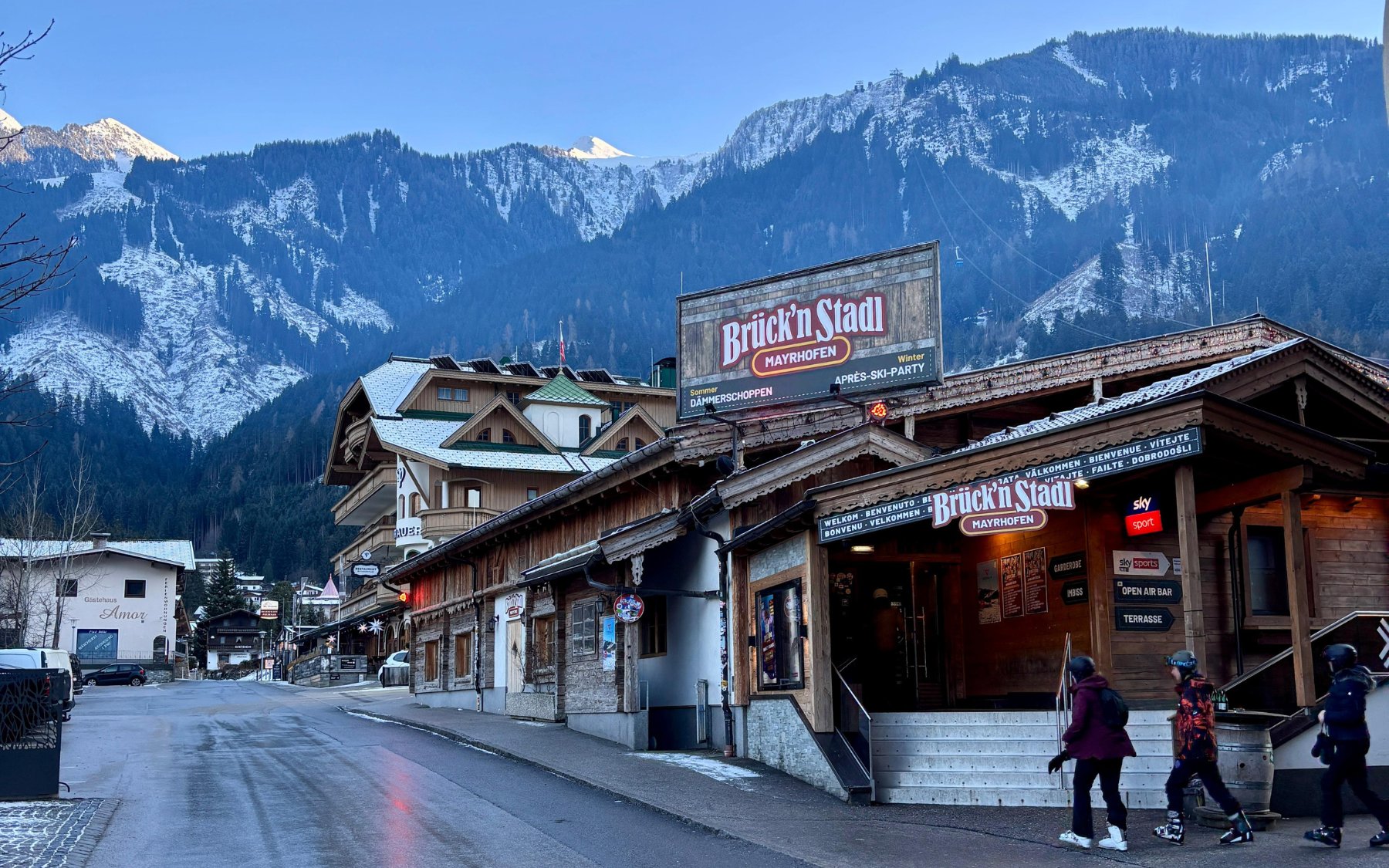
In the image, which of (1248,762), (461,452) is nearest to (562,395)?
(461,452)

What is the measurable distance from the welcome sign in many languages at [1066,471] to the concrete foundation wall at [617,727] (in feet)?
19.5

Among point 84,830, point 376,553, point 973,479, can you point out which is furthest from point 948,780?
point 376,553

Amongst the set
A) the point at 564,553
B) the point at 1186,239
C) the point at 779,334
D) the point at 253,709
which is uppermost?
the point at 1186,239

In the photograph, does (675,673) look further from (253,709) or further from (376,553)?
(376,553)

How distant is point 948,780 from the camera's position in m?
15.0

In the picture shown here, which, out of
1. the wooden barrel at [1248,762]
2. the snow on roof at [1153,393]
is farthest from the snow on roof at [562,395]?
the wooden barrel at [1248,762]

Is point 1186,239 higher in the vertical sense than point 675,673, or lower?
higher

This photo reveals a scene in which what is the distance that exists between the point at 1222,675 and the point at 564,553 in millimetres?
12900

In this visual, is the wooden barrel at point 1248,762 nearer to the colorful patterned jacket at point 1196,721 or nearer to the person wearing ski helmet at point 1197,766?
the person wearing ski helmet at point 1197,766

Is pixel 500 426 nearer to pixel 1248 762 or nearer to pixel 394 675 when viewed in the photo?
pixel 394 675

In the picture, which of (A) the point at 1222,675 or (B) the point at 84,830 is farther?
(A) the point at 1222,675

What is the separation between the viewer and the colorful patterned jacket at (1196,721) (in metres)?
11.8

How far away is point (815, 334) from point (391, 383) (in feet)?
141

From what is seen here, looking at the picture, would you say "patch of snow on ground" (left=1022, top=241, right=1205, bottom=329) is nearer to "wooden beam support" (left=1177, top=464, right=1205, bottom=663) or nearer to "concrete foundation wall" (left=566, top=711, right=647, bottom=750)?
"concrete foundation wall" (left=566, top=711, right=647, bottom=750)
